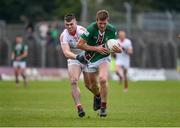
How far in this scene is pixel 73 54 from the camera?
70.1 ft

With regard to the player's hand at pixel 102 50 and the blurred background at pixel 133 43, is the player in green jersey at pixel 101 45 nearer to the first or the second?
the player's hand at pixel 102 50

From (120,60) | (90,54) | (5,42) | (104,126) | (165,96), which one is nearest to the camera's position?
(104,126)

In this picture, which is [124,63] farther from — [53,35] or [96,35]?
[96,35]

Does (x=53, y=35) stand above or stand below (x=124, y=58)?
above

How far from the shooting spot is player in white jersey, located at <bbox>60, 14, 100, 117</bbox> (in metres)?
21.3

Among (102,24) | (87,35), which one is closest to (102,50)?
(87,35)

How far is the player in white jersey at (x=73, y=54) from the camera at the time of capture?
2127 cm

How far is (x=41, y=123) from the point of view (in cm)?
1909

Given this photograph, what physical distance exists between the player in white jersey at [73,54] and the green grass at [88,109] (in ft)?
2.24

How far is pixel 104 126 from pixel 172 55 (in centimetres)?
3295

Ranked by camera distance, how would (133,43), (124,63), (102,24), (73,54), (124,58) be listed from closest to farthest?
(102,24), (73,54), (124,63), (124,58), (133,43)

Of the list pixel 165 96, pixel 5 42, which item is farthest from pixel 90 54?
pixel 5 42

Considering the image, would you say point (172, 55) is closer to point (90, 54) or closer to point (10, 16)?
point (10, 16)

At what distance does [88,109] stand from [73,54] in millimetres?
3054
